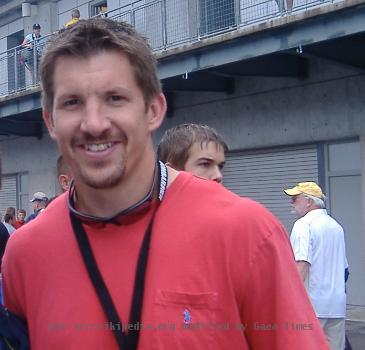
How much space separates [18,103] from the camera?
18422 millimetres

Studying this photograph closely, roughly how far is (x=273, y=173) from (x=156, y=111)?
1174cm

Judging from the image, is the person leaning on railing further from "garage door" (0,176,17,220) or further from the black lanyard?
the black lanyard

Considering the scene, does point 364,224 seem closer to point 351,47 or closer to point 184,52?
point 351,47

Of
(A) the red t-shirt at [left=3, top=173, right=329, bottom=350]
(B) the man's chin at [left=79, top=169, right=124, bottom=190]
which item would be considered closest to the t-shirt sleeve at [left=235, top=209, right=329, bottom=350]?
(A) the red t-shirt at [left=3, top=173, right=329, bottom=350]

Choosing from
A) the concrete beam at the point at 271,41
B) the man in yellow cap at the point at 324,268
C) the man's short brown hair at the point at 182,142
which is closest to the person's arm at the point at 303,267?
the man in yellow cap at the point at 324,268

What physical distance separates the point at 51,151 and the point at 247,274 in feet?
60.7

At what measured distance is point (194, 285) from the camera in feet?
7.51

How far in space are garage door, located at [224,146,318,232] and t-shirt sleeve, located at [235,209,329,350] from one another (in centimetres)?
1104

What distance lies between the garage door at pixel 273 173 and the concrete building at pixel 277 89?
19 millimetres

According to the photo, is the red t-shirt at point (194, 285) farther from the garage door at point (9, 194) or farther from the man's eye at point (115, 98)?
the garage door at point (9, 194)

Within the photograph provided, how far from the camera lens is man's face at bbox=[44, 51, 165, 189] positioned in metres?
2.35

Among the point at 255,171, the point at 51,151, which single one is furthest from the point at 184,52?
the point at 51,151

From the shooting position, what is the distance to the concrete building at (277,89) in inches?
463

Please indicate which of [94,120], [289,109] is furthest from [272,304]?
[289,109]
